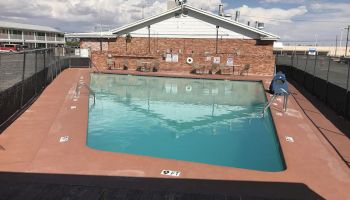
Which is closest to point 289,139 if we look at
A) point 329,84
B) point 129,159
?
point 129,159

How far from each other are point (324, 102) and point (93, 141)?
10.0m

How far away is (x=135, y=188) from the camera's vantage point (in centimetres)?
580

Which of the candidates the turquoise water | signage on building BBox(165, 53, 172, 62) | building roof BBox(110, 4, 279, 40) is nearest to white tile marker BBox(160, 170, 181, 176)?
the turquoise water

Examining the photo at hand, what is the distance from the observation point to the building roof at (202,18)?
94.8ft

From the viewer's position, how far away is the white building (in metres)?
68.3

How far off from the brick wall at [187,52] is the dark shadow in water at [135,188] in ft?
72.7

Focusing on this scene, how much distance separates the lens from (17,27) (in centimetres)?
7188

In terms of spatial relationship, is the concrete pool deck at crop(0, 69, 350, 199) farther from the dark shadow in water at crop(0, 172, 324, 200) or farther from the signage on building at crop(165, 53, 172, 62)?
the signage on building at crop(165, 53, 172, 62)

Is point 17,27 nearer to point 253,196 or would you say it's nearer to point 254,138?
point 254,138

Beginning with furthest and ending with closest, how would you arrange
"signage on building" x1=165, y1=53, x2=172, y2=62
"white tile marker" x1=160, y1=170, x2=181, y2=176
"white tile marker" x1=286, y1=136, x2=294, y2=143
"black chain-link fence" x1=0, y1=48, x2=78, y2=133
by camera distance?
"signage on building" x1=165, y1=53, x2=172, y2=62 < "black chain-link fence" x1=0, y1=48, x2=78, y2=133 < "white tile marker" x1=286, y1=136, x2=294, y2=143 < "white tile marker" x1=160, y1=170, x2=181, y2=176

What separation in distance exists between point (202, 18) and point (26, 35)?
189 feet

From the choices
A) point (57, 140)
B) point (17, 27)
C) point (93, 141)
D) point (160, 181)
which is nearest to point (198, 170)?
point (160, 181)

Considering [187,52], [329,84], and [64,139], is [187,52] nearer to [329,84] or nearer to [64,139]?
[329,84]

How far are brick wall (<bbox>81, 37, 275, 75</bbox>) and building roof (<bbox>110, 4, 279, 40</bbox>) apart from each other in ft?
2.49
